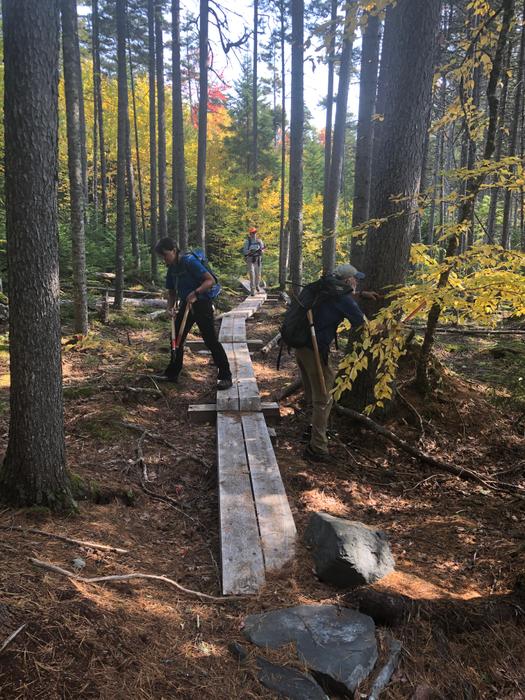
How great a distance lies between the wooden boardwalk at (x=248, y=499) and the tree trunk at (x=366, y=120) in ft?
20.2

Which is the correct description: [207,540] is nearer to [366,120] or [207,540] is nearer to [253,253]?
[366,120]

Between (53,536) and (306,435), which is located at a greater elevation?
(53,536)

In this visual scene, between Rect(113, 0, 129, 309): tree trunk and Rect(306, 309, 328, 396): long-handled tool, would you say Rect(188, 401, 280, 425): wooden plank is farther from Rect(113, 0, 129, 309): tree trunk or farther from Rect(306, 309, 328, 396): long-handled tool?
Rect(113, 0, 129, 309): tree trunk

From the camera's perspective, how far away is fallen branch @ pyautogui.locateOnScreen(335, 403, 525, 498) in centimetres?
483

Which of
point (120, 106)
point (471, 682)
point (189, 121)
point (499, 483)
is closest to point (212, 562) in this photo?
point (471, 682)

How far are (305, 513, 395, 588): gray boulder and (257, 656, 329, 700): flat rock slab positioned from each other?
0.85 m

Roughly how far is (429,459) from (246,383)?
2.83m

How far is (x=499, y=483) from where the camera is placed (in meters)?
4.86

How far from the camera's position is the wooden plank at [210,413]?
19.9 feet

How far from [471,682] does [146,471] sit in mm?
3272

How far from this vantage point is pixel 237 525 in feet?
11.6

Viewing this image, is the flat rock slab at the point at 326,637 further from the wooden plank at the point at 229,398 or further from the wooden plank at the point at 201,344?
the wooden plank at the point at 201,344

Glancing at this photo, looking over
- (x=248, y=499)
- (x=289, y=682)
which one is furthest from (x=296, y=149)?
(x=289, y=682)

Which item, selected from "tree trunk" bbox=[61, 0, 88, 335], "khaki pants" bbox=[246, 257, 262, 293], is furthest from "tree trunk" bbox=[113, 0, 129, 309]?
"khaki pants" bbox=[246, 257, 262, 293]
